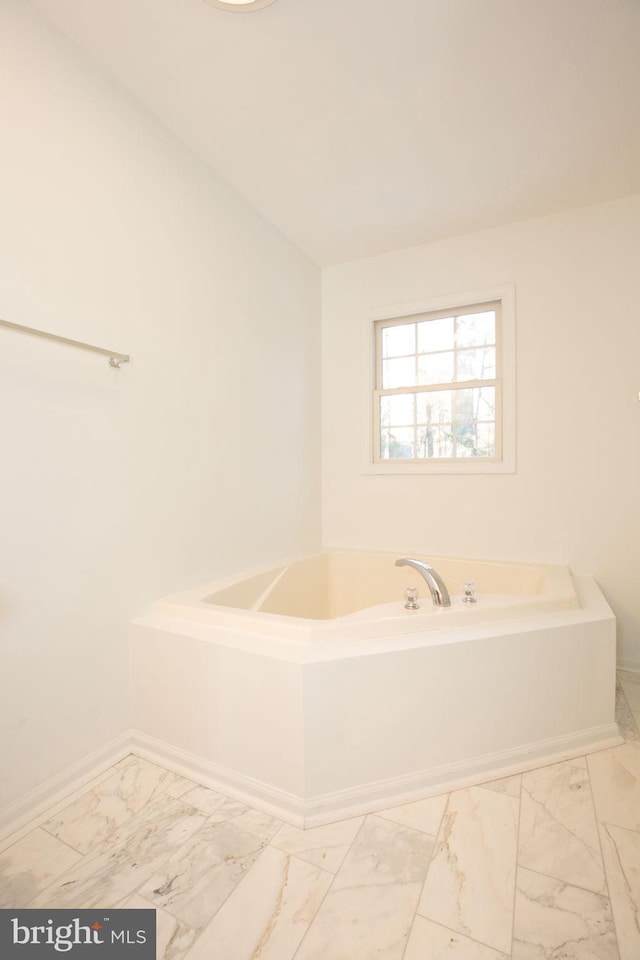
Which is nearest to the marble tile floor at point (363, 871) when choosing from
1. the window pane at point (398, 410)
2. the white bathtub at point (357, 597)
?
the white bathtub at point (357, 597)

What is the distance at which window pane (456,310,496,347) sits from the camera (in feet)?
8.71

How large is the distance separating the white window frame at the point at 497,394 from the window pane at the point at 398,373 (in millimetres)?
68

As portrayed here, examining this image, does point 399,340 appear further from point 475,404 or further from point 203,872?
point 203,872

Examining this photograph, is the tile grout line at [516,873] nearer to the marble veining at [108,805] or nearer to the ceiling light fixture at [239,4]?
the marble veining at [108,805]

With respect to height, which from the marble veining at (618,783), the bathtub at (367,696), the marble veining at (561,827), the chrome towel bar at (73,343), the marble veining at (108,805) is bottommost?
the marble veining at (108,805)

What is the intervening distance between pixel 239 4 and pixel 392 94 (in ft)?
2.01

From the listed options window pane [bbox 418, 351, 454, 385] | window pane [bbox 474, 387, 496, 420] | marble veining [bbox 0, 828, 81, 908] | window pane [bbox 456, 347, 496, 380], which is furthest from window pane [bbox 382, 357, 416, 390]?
marble veining [bbox 0, 828, 81, 908]

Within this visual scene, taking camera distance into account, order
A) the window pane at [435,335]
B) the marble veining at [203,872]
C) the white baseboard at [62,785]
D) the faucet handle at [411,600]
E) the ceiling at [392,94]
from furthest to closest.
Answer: the window pane at [435,335] → the faucet handle at [411,600] → the ceiling at [392,94] → the white baseboard at [62,785] → the marble veining at [203,872]

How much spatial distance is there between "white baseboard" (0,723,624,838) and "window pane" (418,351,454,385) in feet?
6.39

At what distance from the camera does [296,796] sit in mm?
1311

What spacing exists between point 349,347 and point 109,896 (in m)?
2.75

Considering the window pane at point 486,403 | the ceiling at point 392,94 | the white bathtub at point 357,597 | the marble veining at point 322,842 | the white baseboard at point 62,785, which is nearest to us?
the marble veining at point 322,842

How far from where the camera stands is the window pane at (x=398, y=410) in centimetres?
289

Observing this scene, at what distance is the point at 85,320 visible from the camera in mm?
1514
